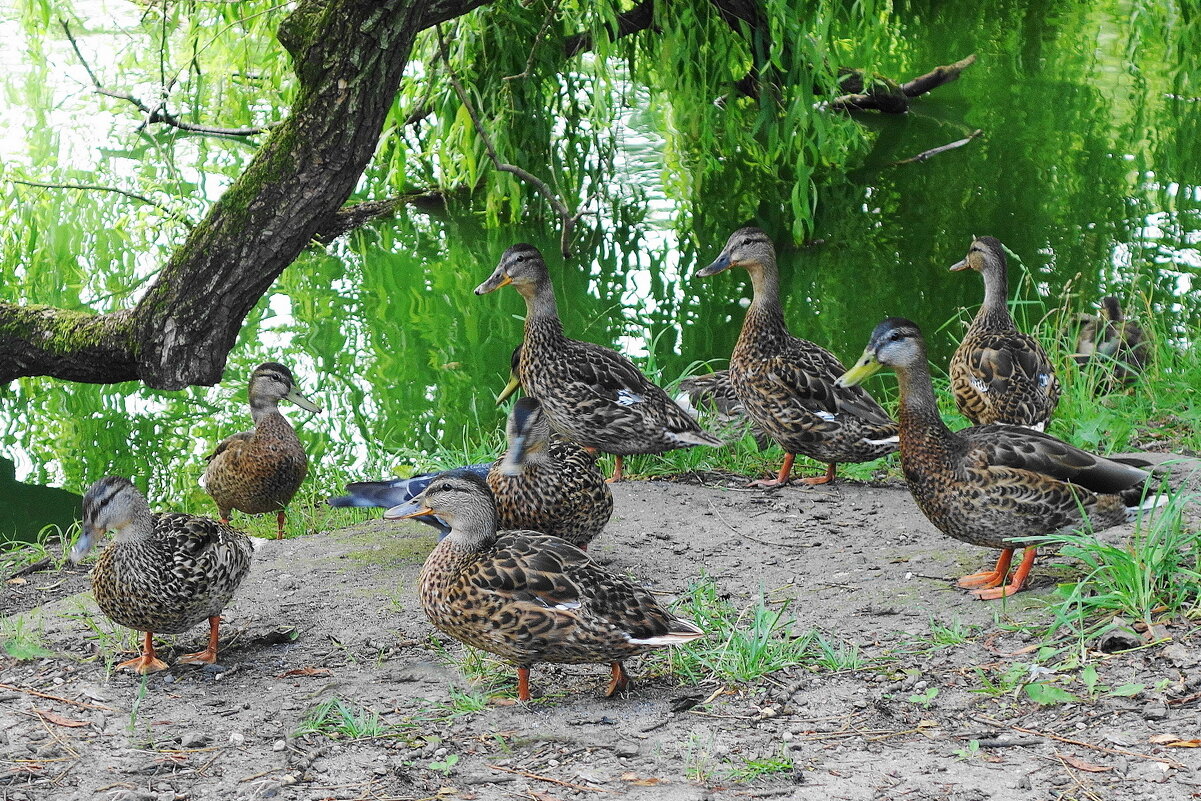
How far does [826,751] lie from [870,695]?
1.24 feet

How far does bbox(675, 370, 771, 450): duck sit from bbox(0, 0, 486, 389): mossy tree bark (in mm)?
2454

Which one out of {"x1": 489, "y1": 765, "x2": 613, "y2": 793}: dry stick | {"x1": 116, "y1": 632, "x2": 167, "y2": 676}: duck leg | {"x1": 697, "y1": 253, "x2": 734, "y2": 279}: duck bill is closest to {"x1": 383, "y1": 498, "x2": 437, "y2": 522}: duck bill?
{"x1": 116, "y1": 632, "x2": 167, "y2": 676}: duck leg

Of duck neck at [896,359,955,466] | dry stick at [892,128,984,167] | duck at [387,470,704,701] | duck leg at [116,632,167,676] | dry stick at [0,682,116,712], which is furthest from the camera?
dry stick at [892,128,984,167]

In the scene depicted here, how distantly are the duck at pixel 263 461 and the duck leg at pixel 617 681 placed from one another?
Result: 2.82 m

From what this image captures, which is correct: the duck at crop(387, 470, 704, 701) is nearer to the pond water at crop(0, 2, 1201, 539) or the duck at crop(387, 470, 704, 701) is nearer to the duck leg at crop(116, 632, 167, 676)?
the duck leg at crop(116, 632, 167, 676)

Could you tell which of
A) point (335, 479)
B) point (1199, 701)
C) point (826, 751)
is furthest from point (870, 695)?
point (335, 479)

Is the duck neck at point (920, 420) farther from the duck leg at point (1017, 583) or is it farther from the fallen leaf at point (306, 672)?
the fallen leaf at point (306, 672)

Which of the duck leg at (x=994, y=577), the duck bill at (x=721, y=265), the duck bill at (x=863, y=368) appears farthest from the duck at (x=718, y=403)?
the duck leg at (x=994, y=577)

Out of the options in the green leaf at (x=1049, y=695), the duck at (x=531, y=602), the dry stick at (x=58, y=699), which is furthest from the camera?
the dry stick at (x=58, y=699)

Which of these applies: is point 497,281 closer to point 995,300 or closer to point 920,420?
point 995,300

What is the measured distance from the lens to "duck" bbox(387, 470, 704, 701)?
4.01m

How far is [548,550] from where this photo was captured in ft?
13.9

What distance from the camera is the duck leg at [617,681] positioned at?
4.17 metres

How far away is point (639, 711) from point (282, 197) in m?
3.21
